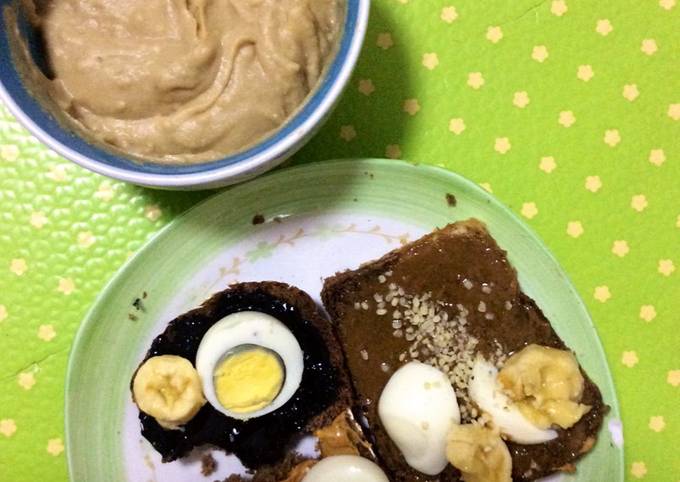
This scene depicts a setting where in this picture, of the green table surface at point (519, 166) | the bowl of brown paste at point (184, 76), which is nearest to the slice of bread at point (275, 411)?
the green table surface at point (519, 166)

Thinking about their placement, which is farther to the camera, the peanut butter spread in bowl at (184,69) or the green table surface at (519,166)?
the green table surface at (519,166)

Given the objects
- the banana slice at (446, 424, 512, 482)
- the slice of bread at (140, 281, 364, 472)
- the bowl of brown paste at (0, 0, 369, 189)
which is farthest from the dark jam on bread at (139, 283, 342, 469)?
the bowl of brown paste at (0, 0, 369, 189)

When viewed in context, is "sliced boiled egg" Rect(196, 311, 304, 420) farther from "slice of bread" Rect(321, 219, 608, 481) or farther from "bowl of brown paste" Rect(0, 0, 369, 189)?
"bowl of brown paste" Rect(0, 0, 369, 189)

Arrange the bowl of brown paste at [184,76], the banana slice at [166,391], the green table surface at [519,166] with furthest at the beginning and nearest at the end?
the green table surface at [519,166], the banana slice at [166,391], the bowl of brown paste at [184,76]

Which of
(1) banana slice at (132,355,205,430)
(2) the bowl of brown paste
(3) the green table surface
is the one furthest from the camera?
(3) the green table surface

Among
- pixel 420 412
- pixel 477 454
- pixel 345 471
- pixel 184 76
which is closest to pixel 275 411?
Result: pixel 345 471

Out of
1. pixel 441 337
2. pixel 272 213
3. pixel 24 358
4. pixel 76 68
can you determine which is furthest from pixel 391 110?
pixel 24 358

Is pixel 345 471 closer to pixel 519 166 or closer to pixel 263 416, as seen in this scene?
pixel 263 416

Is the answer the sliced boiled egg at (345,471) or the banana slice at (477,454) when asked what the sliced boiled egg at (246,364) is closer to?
the sliced boiled egg at (345,471)
